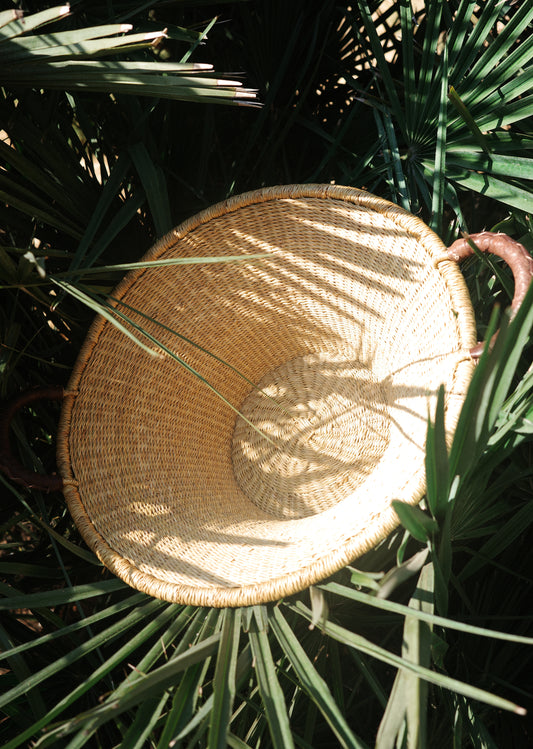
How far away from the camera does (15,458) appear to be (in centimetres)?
95

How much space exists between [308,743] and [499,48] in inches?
38.8

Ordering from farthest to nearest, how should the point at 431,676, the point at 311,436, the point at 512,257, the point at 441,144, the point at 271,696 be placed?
the point at 311,436, the point at 441,144, the point at 512,257, the point at 271,696, the point at 431,676

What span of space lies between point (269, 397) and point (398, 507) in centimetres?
40

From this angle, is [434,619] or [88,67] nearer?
[434,619]

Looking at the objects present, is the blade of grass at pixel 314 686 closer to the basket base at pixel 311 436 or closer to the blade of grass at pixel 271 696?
the blade of grass at pixel 271 696

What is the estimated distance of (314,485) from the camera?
3.91 ft

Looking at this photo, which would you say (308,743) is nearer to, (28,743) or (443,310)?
(28,743)

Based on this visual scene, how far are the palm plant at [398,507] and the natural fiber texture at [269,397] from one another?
7 centimetres

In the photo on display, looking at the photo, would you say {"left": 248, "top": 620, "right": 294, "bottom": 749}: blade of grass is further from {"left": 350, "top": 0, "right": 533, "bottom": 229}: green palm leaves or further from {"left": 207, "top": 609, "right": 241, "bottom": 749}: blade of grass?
{"left": 350, "top": 0, "right": 533, "bottom": 229}: green palm leaves

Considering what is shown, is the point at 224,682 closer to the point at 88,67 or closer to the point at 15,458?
the point at 15,458

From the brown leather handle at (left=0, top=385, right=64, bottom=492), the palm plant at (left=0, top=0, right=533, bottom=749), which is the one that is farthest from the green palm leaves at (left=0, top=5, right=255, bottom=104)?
the brown leather handle at (left=0, top=385, right=64, bottom=492)

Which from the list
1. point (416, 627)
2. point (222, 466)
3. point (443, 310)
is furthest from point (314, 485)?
point (416, 627)

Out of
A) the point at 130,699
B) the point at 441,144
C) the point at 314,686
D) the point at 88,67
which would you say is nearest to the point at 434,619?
the point at 314,686

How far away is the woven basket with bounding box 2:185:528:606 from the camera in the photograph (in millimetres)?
892
